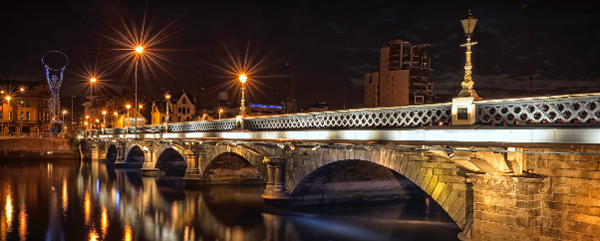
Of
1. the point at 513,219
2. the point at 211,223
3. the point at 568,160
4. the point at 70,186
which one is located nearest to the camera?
the point at 568,160

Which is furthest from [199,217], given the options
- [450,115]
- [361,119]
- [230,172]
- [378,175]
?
[450,115]

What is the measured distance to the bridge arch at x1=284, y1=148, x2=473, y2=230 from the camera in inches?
640

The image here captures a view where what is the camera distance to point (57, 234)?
78.7ft

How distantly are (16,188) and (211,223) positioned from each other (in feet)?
80.2

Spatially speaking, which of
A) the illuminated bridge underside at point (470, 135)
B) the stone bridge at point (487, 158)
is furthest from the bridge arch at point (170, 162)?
the illuminated bridge underside at point (470, 135)

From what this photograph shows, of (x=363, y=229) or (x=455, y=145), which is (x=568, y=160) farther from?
(x=363, y=229)

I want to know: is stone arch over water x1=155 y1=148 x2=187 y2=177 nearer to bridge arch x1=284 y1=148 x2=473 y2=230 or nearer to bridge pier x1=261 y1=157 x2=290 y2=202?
bridge pier x1=261 y1=157 x2=290 y2=202

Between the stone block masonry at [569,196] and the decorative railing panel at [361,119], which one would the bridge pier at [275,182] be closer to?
the decorative railing panel at [361,119]

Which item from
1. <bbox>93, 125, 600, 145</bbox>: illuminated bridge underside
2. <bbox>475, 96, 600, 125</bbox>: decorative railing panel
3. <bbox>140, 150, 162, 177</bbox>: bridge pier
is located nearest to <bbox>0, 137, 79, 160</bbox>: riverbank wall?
<bbox>140, 150, 162, 177</bbox>: bridge pier

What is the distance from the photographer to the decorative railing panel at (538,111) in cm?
1122

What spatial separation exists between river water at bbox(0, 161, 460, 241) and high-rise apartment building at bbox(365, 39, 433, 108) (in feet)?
197

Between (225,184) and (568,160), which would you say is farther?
(225,184)

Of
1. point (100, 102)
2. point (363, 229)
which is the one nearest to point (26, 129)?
point (100, 102)

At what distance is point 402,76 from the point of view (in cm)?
9331
